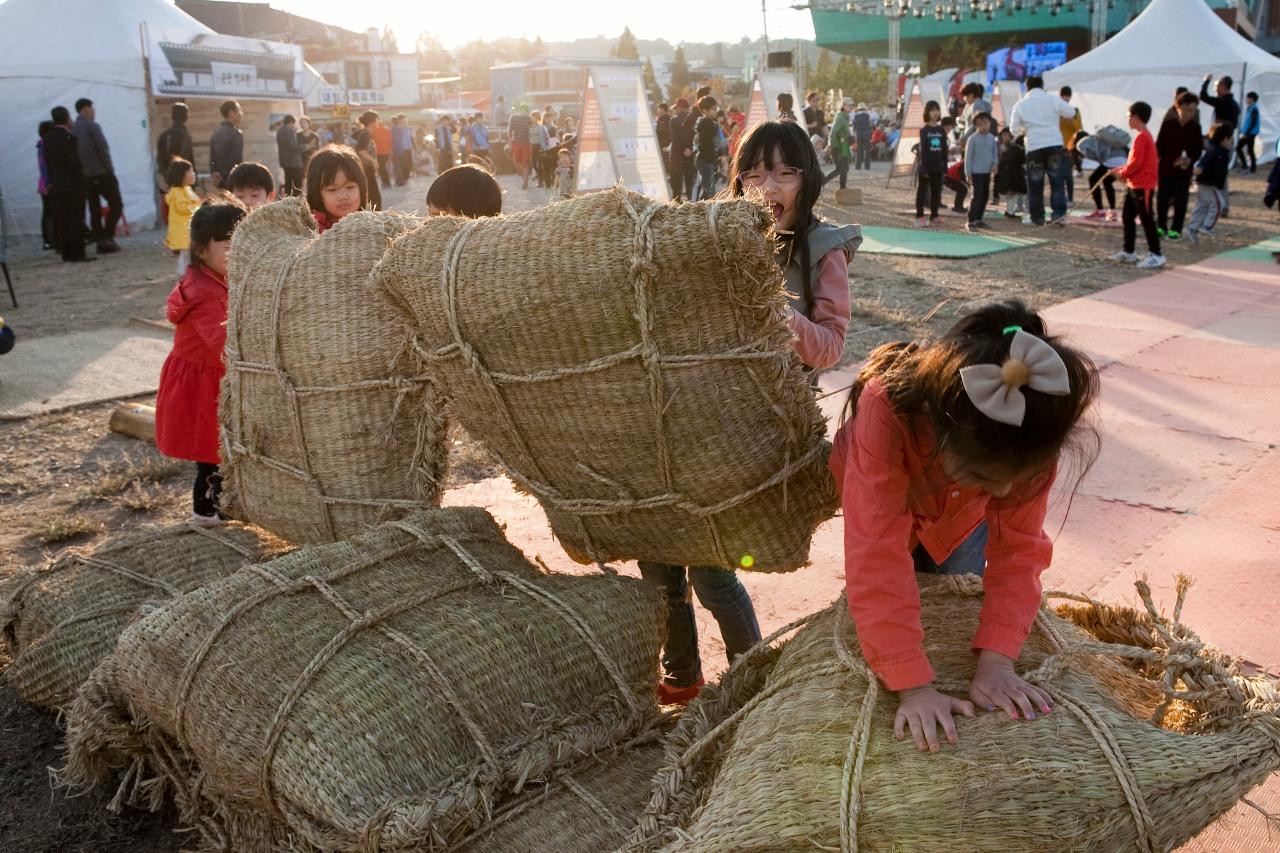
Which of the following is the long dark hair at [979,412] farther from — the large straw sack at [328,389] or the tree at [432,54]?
the tree at [432,54]

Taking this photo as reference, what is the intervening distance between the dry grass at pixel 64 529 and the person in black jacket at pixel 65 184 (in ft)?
29.3

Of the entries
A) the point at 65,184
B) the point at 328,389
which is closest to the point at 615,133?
the point at 65,184

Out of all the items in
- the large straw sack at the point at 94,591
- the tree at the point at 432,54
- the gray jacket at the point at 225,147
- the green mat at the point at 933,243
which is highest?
the tree at the point at 432,54

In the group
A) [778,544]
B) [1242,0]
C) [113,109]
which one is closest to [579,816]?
[778,544]

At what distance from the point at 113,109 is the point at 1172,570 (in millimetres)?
15063

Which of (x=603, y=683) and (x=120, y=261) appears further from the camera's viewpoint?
(x=120, y=261)

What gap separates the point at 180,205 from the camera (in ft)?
29.5

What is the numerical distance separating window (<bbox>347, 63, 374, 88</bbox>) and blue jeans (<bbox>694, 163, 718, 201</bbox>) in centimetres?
3446

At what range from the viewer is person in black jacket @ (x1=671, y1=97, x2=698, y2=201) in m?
13.6

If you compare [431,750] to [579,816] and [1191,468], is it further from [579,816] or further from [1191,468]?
[1191,468]

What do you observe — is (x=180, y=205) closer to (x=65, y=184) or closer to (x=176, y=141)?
(x=65, y=184)

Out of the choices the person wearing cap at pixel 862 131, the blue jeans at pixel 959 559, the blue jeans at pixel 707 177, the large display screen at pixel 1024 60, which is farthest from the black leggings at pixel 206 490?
the large display screen at pixel 1024 60

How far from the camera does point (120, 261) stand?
1194 centimetres

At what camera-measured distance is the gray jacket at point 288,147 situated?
1370 centimetres
